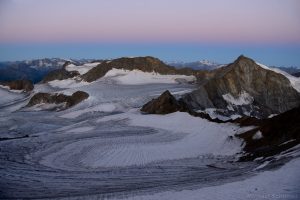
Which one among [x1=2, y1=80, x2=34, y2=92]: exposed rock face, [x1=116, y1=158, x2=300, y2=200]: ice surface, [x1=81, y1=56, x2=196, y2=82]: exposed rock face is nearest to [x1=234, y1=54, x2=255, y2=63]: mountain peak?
[x1=81, y1=56, x2=196, y2=82]: exposed rock face

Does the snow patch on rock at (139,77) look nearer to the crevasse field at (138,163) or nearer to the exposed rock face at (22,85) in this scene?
the exposed rock face at (22,85)

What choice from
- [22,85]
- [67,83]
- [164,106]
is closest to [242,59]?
[164,106]

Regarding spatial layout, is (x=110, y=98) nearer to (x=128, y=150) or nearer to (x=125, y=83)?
(x=125, y=83)

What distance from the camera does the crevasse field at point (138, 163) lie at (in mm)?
17594

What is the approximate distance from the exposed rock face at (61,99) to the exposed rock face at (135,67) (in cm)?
1545

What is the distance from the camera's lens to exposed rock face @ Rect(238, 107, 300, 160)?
23.9 metres

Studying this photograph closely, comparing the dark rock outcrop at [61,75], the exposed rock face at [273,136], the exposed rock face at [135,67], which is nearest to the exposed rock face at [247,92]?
the exposed rock face at [135,67]

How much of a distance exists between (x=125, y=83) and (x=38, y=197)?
204 feet

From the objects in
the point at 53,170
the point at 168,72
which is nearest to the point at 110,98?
the point at 168,72

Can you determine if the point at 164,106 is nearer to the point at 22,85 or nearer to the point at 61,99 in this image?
the point at 61,99

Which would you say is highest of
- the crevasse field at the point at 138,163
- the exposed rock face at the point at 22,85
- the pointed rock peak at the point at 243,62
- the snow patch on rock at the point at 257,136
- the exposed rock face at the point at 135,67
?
the pointed rock peak at the point at 243,62

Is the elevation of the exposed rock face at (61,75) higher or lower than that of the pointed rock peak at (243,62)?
lower

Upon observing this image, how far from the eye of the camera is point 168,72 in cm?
8988

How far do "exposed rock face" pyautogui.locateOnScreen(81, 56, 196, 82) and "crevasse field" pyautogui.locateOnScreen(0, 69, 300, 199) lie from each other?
3877 cm
